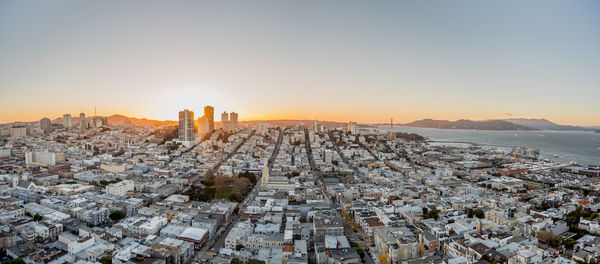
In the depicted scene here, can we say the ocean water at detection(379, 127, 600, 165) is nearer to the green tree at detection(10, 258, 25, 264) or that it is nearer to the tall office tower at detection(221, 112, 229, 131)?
the tall office tower at detection(221, 112, 229, 131)

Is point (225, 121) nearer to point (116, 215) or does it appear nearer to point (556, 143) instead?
point (116, 215)

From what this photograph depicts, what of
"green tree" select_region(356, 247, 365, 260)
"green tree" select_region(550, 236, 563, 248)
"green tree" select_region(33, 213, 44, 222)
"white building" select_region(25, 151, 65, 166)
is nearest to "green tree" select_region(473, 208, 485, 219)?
"green tree" select_region(550, 236, 563, 248)

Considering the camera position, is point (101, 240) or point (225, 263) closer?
point (225, 263)

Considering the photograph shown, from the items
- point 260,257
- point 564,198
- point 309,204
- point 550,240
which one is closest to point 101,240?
point 260,257

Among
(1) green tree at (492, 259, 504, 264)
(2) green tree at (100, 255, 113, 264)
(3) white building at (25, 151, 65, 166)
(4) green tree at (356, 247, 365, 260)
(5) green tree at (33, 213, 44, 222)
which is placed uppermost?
(3) white building at (25, 151, 65, 166)

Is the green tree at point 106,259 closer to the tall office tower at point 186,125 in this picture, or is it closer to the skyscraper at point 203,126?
the tall office tower at point 186,125

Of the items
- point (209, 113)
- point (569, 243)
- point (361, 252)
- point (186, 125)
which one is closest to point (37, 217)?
point (361, 252)

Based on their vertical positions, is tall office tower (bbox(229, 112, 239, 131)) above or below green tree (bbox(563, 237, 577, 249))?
above

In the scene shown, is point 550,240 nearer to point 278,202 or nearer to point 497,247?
point 497,247
